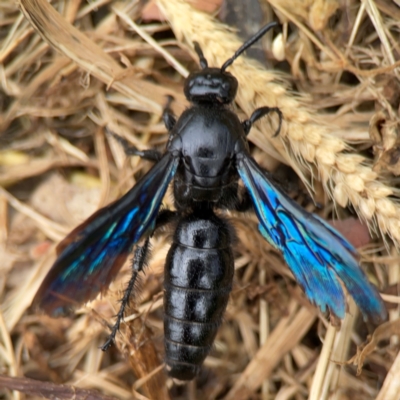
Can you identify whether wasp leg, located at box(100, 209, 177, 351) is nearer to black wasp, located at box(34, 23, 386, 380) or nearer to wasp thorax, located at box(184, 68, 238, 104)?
black wasp, located at box(34, 23, 386, 380)

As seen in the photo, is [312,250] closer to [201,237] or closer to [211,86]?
Result: [201,237]

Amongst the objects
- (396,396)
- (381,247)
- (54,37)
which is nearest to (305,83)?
(381,247)

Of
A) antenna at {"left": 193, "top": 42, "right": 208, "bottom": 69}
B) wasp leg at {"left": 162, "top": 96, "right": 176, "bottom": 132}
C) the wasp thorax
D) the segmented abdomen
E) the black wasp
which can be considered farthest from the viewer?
wasp leg at {"left": 162, "top": 96, "right": 176, "bottom": 132}

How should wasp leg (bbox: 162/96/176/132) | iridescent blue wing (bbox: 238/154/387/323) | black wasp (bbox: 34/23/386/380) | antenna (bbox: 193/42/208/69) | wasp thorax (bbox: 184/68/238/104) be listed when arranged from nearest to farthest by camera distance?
1. iridescent blue wing (bbox: 238/154/387/323)
2. black wasp (bbox: 34/23/386/380)
3. wasp thorax (bbox: 184/68/238/104)
4. antenna (bbox: 193/42/208/69)
5. wasp leg (bbox: 162/96/176/132)

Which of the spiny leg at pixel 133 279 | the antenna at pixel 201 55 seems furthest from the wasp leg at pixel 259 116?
the spiny leg at pixel 133 279

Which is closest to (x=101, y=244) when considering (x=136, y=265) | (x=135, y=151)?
(x=136, y=265)

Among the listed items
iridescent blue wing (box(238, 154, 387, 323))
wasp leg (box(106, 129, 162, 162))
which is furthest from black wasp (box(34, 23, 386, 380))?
wasp leg (box(106, 129, 162, 162))

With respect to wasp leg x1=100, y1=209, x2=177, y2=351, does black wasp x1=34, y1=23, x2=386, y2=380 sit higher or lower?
higher
